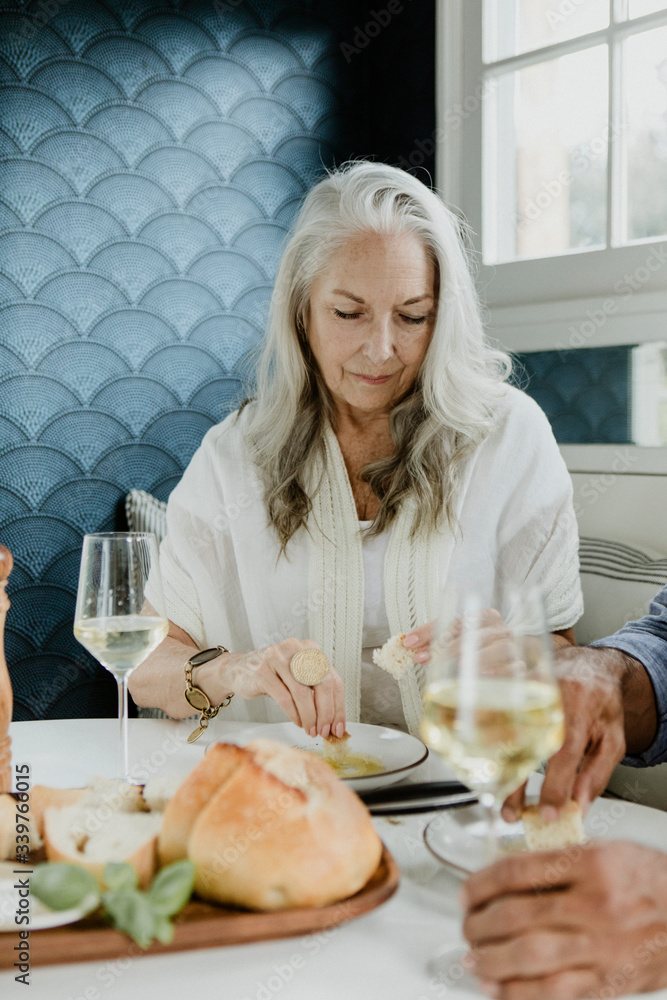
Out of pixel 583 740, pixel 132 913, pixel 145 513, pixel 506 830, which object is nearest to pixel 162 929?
pixel 132 913

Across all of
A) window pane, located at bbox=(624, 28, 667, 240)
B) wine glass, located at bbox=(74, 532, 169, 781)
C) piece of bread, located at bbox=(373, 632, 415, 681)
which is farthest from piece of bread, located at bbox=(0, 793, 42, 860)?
window pane, located at bbox=(624, 28, 667, 240)

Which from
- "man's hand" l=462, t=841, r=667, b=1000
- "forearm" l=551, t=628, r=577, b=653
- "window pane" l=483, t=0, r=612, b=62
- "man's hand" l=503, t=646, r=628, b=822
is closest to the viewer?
"man's hand" l=462, t=841, r=667, b=1000

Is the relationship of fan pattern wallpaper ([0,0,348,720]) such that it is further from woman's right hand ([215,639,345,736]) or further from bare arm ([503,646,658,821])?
bare arm ([503,646,658,821])

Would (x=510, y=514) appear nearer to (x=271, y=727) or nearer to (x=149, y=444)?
(x=271, y=727)

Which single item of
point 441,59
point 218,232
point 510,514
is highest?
point 441,59

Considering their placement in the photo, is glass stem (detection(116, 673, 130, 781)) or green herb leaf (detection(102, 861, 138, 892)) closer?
green herb leaf (detection(102, 861, 138, 892))

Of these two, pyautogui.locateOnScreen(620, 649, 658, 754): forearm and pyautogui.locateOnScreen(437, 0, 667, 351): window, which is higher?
pyautogui.locateOnScreen(437, 0, 667, 351): window

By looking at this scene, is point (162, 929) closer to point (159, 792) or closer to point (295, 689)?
point (159, 792)

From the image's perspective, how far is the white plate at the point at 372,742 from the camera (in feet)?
3.15

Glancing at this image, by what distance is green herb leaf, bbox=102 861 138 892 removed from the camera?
0.56 m

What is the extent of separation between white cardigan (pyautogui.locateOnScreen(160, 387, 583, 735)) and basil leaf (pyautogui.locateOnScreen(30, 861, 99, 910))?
950mm

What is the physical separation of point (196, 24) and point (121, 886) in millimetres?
2611

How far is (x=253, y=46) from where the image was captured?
2.71 metres

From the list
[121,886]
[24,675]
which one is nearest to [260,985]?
[121,886]
